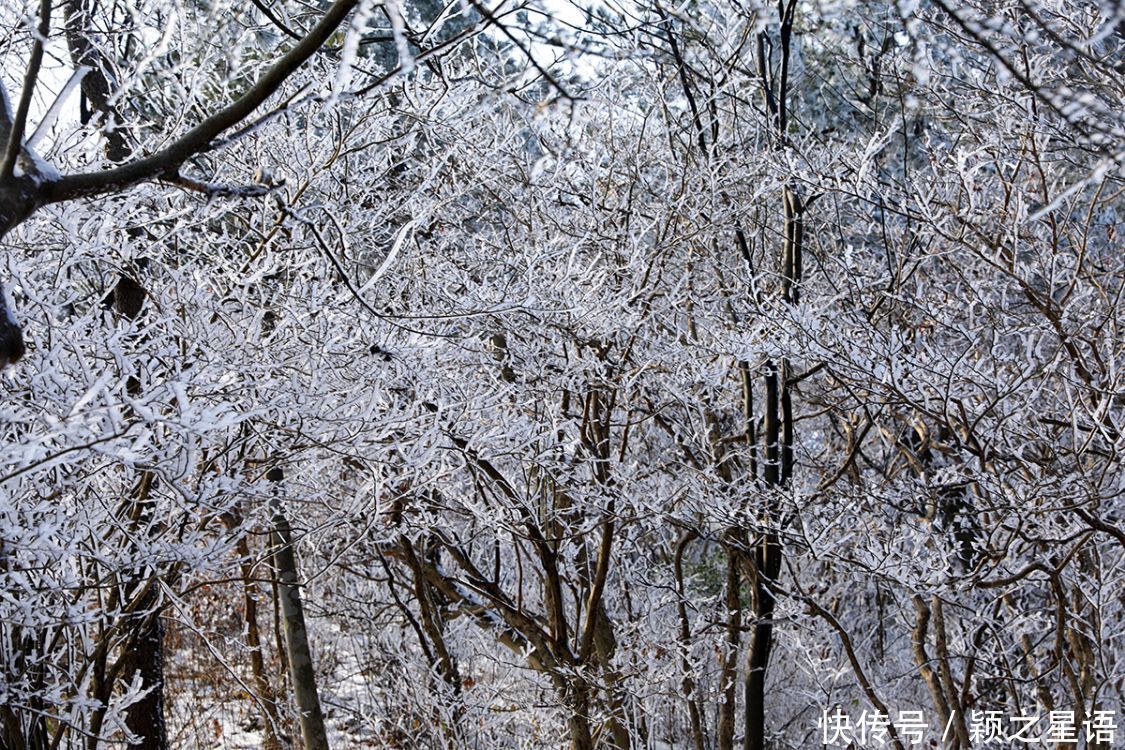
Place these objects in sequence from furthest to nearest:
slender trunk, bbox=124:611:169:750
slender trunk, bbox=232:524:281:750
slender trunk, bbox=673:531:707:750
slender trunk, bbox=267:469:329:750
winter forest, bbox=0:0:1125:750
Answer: slender trunk, bbox=232:524:281:750, slender trunk, bbox=673:531:707:750, slender trunk, bbox=267:469:329:750, slender trunk, bbox=124:611:169:750, winter forest, bbox=0:0:1125:750

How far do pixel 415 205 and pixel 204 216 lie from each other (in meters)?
2.08

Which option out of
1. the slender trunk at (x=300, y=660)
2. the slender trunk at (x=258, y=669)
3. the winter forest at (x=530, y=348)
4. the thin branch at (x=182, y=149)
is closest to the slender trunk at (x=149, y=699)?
the winter forest at (x=530, y=348)

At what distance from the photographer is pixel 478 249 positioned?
17.9 feet

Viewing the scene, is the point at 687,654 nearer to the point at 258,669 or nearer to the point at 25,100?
the point at 258,669

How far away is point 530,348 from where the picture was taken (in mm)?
4824

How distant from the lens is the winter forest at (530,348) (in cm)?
248

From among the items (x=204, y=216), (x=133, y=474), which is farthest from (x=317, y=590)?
(x=204, y=216)

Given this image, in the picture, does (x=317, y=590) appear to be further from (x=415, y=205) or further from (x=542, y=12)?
(x=542, y=12)

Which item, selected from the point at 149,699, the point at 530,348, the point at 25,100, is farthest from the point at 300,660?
the point at 25,100

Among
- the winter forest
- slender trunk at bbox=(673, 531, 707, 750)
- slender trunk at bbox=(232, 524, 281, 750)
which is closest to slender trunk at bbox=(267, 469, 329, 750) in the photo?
the winter forest

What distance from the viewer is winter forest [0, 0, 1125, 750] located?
2.48 m

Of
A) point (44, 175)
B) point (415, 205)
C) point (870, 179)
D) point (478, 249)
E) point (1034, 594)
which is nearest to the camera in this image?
point (44, 175)

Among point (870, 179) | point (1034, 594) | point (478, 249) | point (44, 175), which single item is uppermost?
point (478, 249)

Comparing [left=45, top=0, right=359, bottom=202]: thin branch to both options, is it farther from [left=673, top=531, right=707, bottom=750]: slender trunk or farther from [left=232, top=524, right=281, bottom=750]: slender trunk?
[left=232, top=524, right=281, bottom=750]: slender trunk
